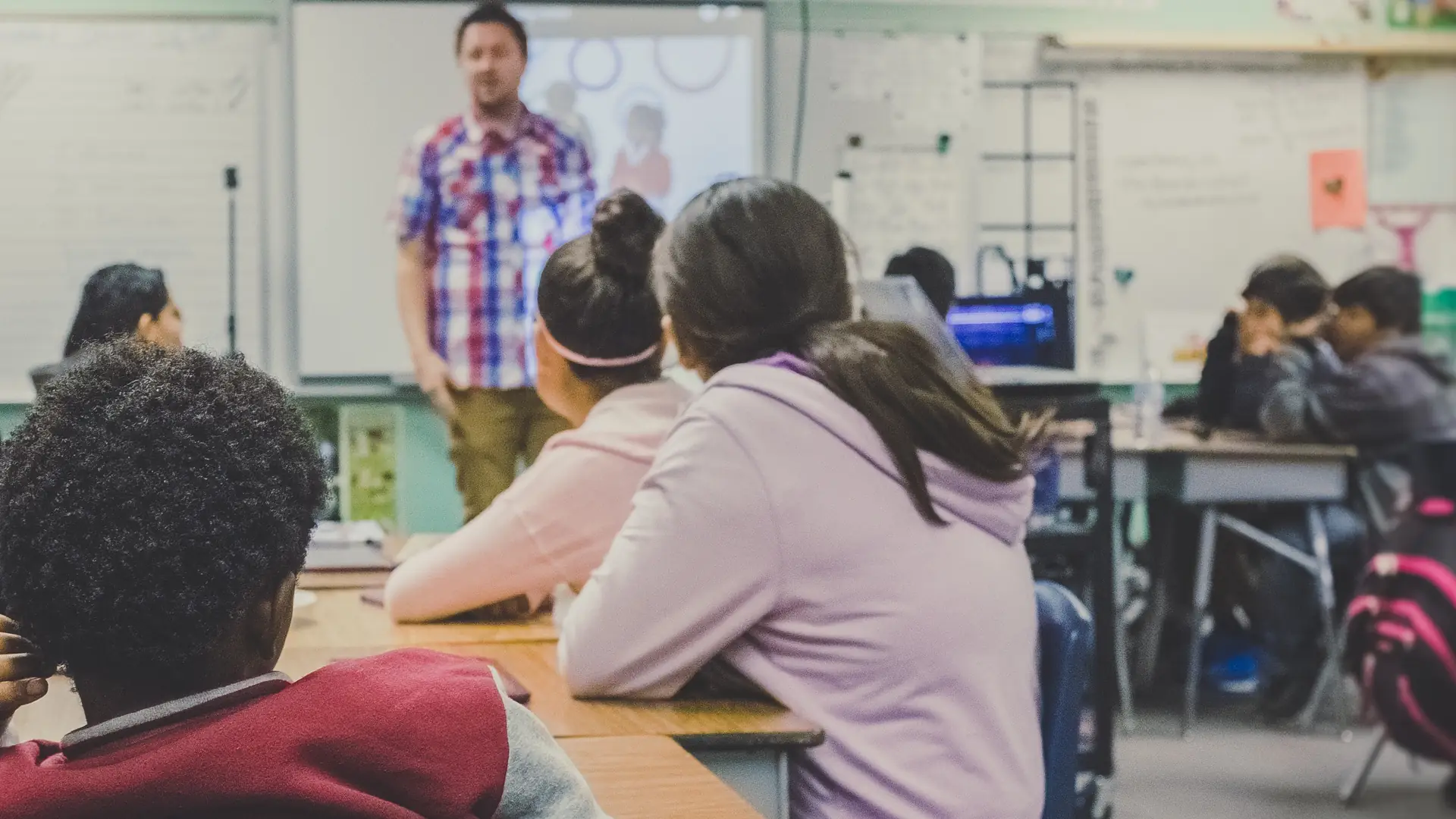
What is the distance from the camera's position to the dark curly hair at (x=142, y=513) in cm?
75

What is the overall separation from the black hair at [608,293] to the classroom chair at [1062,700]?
755 mm

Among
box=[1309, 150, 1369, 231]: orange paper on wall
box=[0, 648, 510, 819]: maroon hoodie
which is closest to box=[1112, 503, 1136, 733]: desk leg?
box=[1309, 150, 1369, 231]: orange paper on wall

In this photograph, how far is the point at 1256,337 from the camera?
490 centimetres

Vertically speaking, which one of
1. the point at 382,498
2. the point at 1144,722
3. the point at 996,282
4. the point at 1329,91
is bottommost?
the point at 1144,722

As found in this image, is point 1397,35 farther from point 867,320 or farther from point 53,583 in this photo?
point 53,583

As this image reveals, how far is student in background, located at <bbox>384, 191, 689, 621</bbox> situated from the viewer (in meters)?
1.88

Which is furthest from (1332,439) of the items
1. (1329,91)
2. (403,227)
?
(403,227)

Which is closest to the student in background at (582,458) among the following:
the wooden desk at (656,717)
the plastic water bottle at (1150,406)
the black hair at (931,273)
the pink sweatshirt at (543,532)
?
the pink sweatshirt at (543,532)

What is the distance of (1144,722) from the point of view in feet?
15.0

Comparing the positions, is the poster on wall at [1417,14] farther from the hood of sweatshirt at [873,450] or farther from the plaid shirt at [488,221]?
the hood of sweatshirt at [873,450]

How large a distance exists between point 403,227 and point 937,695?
120 inches

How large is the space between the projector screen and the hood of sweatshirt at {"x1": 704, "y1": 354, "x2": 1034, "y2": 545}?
3334 mm

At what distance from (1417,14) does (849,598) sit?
506 cm

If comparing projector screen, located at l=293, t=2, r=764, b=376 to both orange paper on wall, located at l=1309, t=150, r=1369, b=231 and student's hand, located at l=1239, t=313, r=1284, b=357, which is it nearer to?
student's hand, located at l=1239, t=313, r=1284, b=357
